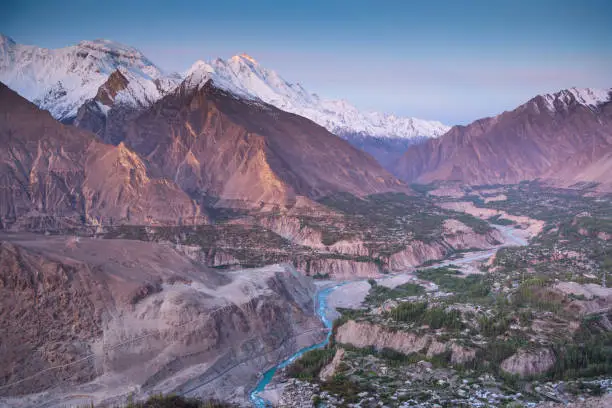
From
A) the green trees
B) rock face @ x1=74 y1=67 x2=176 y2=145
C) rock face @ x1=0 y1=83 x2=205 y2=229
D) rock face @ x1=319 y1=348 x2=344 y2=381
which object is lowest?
rock face @ x1=319 y1=348 x2=344 y2=381

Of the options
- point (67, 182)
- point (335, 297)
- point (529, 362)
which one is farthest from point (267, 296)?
point (67, 182)

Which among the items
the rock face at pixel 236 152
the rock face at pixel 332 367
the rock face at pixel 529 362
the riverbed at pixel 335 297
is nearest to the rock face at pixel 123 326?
the riverbed at pixel 335 297

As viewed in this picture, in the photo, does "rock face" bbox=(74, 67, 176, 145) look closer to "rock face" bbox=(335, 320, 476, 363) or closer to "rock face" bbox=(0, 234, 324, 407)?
"rock face" bbox=(0, 234, 324, 407)

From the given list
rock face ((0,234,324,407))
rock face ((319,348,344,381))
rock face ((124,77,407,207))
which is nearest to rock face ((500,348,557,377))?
rock face ((319,348,344,381))

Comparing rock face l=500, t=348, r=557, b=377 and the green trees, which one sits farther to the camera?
the green trees

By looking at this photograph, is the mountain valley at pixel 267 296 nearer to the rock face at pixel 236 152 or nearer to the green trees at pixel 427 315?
the green trees at pixel 427 315

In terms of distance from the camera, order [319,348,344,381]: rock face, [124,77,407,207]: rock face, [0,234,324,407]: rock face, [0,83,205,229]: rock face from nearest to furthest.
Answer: [0,234,324,407]: rock face < [319,348,344,381]: rock face < [0,83,205,229]: rock face < [124,77,407,207]: rock face

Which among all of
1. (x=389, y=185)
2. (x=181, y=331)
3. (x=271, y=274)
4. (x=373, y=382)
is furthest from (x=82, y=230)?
(x=389, y=185)
